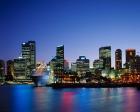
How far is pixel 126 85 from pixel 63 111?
426ft

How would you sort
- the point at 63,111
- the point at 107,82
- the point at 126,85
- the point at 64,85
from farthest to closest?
the point at 107,82, the point at 126,85, the point at 64,85, the point at 63,111

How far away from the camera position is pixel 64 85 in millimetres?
173125


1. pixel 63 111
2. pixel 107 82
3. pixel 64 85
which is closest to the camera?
pixel 63 111

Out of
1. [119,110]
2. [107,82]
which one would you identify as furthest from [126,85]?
[119,110]

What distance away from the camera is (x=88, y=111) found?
58906 mm

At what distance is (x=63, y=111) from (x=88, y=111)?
3.87m

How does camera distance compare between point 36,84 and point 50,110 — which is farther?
point 36,84

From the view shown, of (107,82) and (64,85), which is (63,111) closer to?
(64,85)

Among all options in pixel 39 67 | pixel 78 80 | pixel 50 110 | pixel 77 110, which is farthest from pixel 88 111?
pixel 78 80

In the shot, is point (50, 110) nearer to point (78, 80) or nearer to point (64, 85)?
point (64, 85)

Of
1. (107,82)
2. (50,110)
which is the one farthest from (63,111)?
(107,82)

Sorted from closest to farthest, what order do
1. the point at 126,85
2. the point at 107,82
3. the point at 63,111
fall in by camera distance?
the point at 63,111 < the point at 126,85 < the point at 107,82

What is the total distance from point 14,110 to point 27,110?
1.95 m

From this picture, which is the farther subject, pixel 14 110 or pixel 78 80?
pixel 78 80
